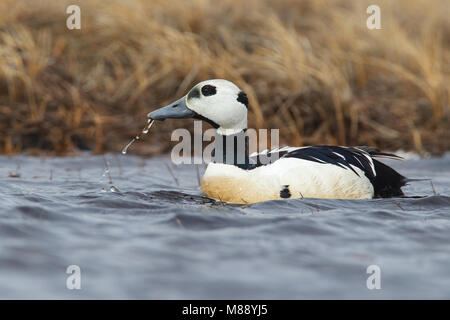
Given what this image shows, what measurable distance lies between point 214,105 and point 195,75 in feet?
13.3

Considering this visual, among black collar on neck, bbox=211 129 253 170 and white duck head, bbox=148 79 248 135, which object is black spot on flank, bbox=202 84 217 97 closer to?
white duck head, bbox=148 79 248 135

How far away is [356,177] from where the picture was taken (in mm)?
5762

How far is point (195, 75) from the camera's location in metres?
9.84

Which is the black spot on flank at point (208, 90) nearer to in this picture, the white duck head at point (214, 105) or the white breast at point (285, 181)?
the white duck head at point (214, 105)

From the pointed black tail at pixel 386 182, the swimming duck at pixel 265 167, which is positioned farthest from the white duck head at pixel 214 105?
the pointed black tail at pixel 386 182

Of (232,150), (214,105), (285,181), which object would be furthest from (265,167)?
(214,105)

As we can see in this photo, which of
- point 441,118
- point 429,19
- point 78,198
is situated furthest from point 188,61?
point 429,19

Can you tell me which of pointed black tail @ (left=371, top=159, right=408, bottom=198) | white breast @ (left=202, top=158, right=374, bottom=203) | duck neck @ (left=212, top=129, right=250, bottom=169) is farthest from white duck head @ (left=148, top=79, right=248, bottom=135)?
pointed black tail @ (left=371, top=159, right=408, bottom=198)

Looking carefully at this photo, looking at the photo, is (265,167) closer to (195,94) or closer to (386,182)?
(195,94)

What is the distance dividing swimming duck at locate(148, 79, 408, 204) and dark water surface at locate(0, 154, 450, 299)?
11 centimetres

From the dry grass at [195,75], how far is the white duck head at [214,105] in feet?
10.2

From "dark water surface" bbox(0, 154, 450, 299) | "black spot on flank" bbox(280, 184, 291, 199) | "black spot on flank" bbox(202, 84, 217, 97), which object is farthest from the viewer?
"black spot on flank" bbox(202, 84, 217, 97)

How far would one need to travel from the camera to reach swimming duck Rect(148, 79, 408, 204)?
556 centimetres

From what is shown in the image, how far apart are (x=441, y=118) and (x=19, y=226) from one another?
6.25 metres
